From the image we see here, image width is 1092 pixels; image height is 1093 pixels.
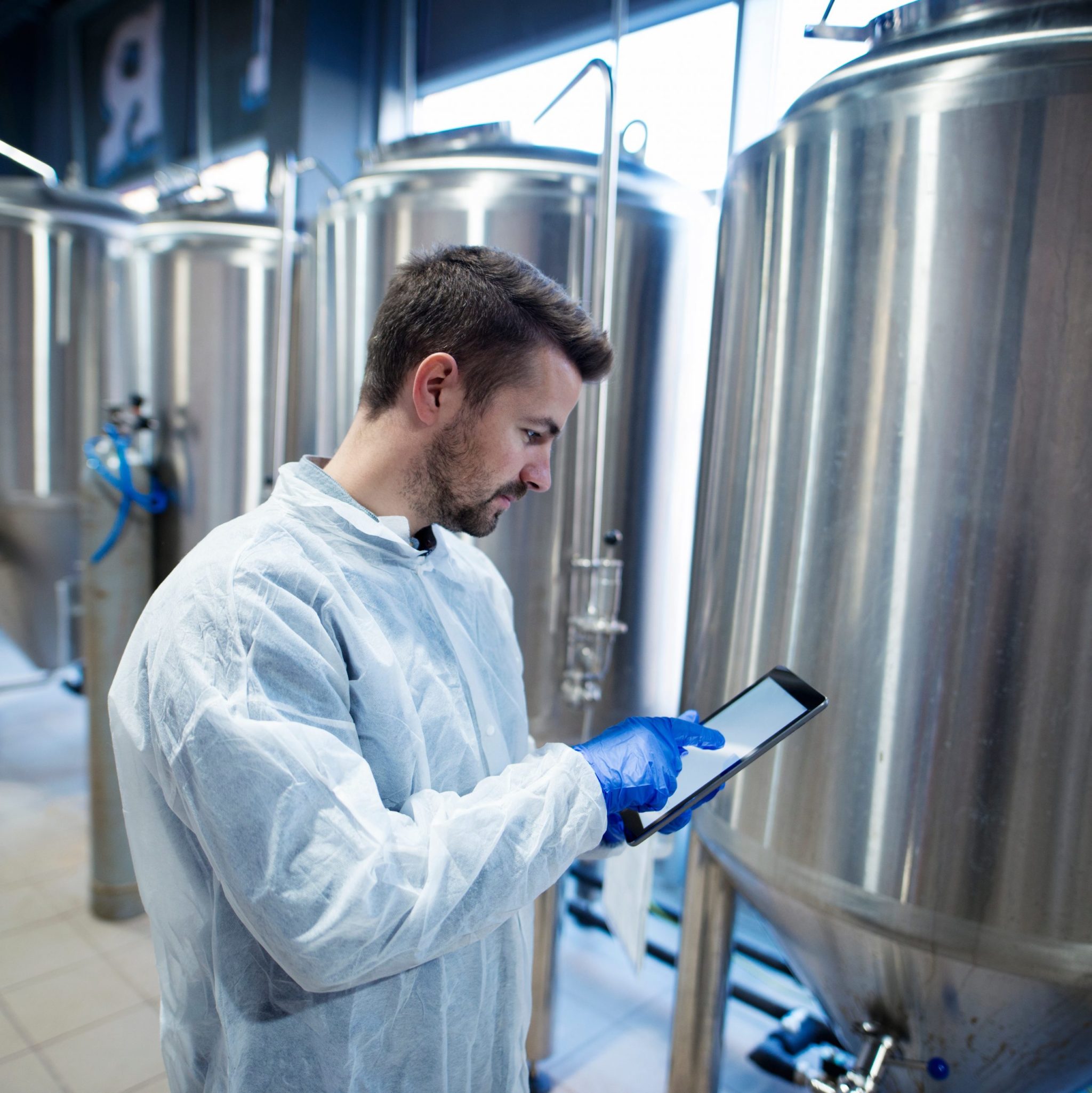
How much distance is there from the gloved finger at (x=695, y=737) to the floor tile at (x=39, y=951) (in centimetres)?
191

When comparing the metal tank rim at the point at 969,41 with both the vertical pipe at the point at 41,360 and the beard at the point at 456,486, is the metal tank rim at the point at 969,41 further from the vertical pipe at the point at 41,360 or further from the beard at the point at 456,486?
the vertical pipe at the point at 41,360

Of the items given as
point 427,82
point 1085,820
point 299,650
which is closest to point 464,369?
point 299,650

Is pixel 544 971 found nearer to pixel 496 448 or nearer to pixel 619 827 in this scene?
pixel 619 827

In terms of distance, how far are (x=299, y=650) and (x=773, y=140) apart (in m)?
0.90

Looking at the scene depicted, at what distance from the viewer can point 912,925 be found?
994 mm

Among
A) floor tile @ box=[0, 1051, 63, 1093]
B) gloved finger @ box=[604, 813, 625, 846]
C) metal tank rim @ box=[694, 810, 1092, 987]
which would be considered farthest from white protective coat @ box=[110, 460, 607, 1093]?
floor tile @ box=[0, 1051, 63, 1093]

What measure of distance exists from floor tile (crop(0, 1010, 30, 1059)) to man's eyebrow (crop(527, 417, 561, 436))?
183cm

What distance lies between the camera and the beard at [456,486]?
0.87 m

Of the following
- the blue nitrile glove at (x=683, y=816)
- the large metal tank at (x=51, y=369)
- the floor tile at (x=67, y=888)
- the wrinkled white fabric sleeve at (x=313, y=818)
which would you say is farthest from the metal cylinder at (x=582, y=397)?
the large metal tank at (x=51, y=369)

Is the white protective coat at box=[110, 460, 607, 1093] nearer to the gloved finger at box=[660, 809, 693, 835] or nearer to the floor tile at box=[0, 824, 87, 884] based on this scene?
the gloved finger at box=[660, 809, 693, 835]

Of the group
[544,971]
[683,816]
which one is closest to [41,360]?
[544,971]

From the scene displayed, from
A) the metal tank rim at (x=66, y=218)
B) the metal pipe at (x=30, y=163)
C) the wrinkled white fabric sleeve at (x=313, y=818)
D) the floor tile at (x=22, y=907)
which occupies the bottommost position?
the floor tile at (x=22, y=907)

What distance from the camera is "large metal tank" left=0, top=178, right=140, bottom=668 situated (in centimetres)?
270

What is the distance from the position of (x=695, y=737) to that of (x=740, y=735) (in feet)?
0.20
